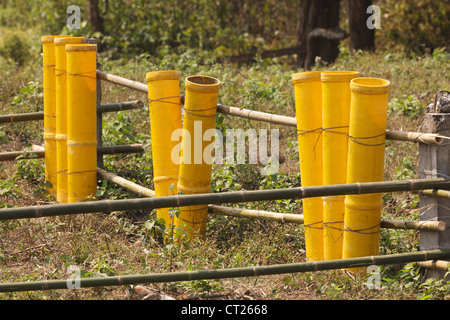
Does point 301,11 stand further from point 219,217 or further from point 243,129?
point 219,217

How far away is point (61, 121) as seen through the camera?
15.4ft

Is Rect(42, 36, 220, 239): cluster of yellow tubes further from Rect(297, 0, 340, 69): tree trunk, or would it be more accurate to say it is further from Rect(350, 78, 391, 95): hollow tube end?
→ Rect(297, 0, 340, 69): tree trunk

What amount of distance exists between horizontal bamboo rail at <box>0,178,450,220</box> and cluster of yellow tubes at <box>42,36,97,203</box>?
1.47 m

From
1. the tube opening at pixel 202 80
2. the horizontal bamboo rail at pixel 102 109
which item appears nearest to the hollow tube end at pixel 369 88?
the tube opening at pixel 202 80

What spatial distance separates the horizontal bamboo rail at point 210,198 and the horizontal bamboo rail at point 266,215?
8.6 inches

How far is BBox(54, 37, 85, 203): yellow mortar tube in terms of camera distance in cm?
462

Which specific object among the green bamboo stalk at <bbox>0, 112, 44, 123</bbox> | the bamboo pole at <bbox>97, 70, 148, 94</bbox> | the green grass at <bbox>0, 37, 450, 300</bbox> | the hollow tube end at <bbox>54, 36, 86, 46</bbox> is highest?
the hollow tube end at <bbox>54, 36, 86, 46</bbox>

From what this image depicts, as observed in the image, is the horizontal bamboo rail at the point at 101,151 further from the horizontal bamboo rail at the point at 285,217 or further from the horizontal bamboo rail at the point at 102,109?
the horizontal bamboo rail at the point at 285,217

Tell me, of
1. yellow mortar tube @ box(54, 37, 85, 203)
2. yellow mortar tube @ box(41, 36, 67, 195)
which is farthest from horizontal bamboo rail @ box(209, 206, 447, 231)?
yellow mortar tube @ box(41, 36, 67, 195)

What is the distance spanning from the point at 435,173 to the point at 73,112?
8.06 feet

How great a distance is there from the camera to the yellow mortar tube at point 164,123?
154 inches

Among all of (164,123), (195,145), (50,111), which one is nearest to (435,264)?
(195,145)

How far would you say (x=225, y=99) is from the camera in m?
6.55

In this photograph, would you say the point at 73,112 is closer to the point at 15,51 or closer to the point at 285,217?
the point at 285,217
